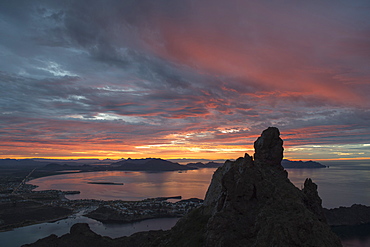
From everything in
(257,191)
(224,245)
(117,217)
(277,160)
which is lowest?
(117,217)

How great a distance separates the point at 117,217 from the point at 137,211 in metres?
14.5

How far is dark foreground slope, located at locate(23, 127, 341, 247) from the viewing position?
22609mm

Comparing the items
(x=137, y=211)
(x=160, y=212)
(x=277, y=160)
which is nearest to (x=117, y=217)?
(x=137, y=211)

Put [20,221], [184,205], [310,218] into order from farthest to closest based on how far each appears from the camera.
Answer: [184,205], [20,221], [310,218]

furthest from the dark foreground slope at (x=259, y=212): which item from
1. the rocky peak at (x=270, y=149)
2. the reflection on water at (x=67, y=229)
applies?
the reflection on water at (x=67, y=229)

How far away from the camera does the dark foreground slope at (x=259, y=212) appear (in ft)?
74.2

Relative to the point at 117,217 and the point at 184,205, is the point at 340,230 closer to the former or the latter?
the point at 184,205

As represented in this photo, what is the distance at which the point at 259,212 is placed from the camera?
28422 mm

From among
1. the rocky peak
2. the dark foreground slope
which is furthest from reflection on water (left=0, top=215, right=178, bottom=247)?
the rocky peak

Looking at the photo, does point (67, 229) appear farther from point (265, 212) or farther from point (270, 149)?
point (265, 212)

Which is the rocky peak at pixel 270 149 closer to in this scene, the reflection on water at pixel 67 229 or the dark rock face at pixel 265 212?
the dark rock face at pixel 265 212

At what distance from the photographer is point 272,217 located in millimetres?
24469

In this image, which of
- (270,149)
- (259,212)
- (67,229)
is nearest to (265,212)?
(259,212)

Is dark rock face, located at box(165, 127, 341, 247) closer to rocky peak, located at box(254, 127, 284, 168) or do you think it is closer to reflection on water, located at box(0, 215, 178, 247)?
rocky peak, located at box(254, 127, 284, 168)
